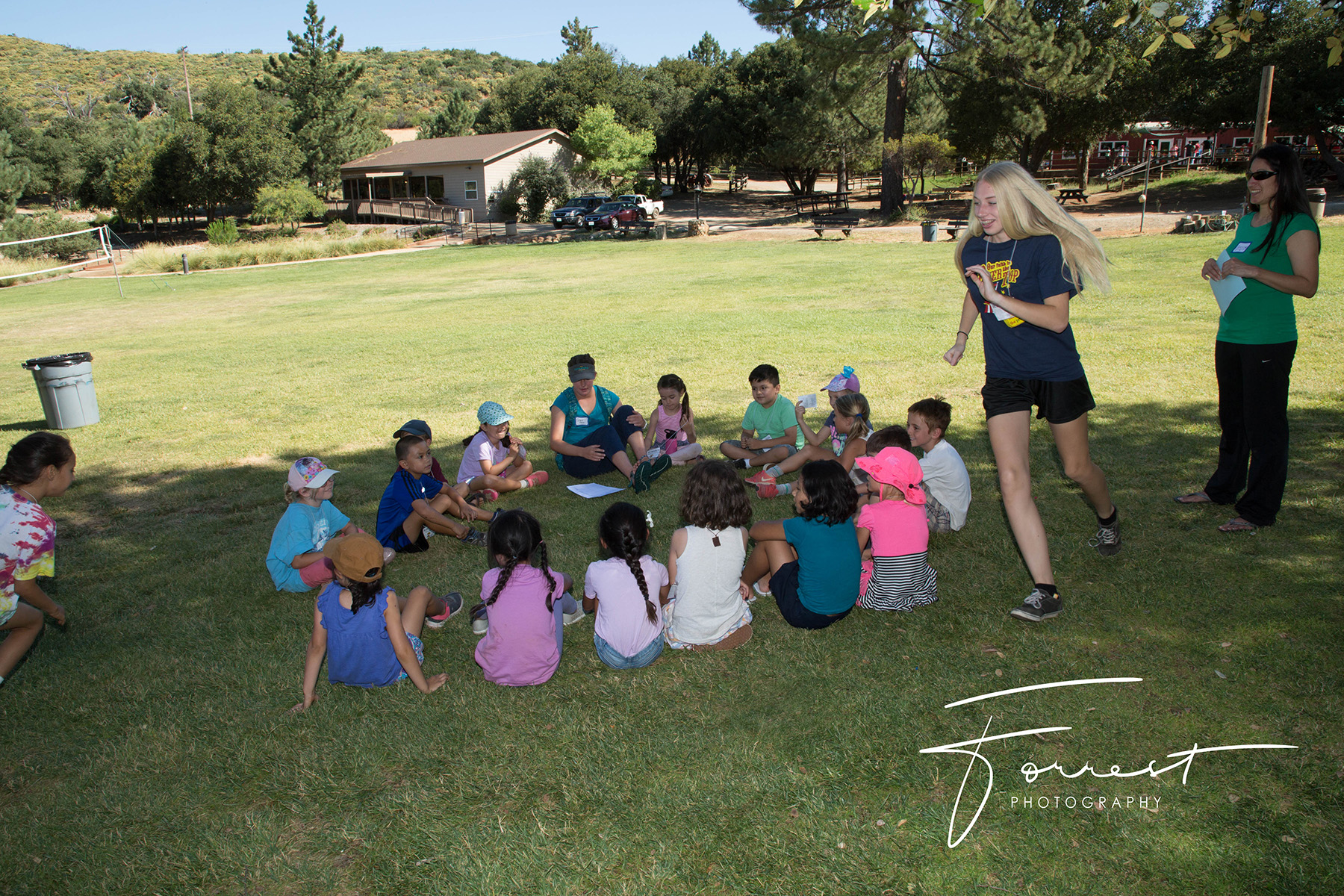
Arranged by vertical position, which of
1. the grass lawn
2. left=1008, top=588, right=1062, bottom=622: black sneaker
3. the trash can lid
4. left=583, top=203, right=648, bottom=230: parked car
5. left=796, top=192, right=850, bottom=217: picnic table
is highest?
left=796, top=192, right=850, bottom=217: picnic table

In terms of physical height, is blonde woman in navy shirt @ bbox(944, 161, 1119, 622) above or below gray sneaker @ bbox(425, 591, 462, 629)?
above

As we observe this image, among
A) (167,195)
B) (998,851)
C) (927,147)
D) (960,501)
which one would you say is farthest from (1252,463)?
(167,195)

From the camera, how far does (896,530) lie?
14.2ft

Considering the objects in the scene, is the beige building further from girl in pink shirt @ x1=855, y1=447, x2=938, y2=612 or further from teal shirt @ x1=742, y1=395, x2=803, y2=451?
girl in pink shirt @ x1=855, y1=447, x2=938, y2=612

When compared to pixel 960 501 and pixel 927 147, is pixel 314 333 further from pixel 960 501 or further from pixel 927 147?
pixel 927 147

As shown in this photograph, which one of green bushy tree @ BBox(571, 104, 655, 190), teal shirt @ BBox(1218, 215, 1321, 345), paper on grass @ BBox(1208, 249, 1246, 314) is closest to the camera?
teal shirt @ BBox(1218, 215, 1321, 345)

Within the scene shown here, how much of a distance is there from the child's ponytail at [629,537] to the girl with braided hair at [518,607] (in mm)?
324

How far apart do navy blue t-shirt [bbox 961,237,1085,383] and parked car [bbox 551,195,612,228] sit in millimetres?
42003

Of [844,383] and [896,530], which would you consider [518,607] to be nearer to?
[896,530]

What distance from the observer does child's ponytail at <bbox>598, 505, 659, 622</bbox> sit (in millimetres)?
3910

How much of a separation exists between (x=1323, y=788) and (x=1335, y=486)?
369 cm

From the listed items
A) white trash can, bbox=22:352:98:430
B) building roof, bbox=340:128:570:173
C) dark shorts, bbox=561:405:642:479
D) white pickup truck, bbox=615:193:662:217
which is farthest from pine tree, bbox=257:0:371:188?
dark shorts, bbox=561:405:642:479

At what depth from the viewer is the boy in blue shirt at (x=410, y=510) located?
5531 mm

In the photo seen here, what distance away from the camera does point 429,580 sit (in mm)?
5191
